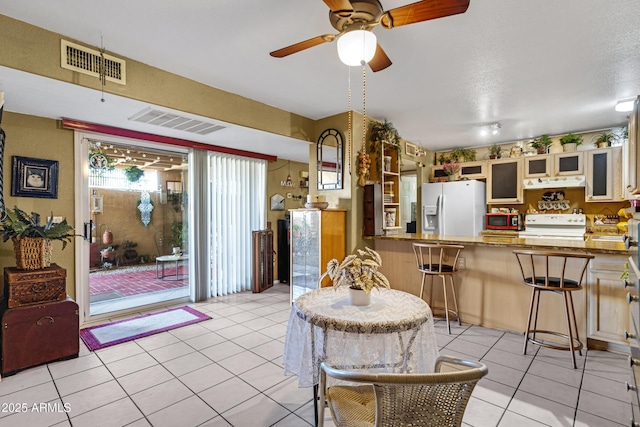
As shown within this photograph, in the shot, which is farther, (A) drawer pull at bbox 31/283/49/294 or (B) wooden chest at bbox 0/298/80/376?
(A) drawer pull at bbox 31/283/49/294

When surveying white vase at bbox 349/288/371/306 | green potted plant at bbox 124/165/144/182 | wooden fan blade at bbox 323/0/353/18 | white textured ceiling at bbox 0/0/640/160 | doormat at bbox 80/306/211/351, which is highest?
white textured ceiling at bbox 0/0/640/160

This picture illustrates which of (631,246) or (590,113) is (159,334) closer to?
(631,246)

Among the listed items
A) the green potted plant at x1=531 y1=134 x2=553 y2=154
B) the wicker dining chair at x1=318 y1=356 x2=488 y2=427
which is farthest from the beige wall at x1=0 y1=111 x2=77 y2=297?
the green potted plant at x1=531 y1=134 x2=553 y2=154

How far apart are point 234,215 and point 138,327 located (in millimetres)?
2139

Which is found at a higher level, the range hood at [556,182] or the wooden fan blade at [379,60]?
the wooden fan blade at [379,60]

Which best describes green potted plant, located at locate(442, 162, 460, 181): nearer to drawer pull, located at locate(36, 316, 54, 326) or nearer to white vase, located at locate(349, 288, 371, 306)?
white vase, located at locate(349, 288, 371, 306)

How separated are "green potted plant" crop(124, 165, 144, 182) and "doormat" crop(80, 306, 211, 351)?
6.15 feet

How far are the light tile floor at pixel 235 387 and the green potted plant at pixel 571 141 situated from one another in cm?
348

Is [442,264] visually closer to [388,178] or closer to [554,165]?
[388,178]

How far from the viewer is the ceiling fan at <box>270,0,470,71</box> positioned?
158 centimetres

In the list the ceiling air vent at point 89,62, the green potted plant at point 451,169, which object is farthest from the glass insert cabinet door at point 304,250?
the green potted plant at point 451,169

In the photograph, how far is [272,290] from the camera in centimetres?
529

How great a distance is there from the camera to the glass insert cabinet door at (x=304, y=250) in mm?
4070

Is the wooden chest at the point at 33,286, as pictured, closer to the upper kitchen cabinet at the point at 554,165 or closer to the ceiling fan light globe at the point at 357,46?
the ceiling fan light globe at the point at 357,46
